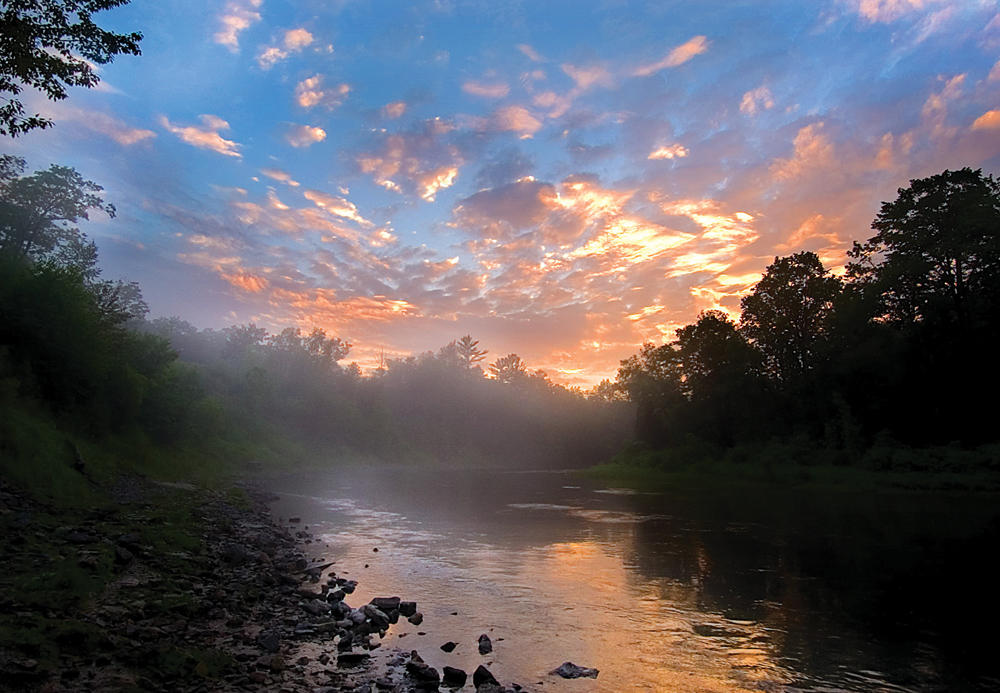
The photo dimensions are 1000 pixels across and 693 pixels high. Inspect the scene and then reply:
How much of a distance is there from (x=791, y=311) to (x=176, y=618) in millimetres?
63985

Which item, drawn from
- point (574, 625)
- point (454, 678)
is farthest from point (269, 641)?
point (574, 625)

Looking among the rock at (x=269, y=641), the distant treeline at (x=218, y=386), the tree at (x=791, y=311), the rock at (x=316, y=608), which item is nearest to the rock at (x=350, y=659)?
the rock at (x=269, y=641)

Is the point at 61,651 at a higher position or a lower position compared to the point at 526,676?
higher

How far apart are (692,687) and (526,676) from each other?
227cm

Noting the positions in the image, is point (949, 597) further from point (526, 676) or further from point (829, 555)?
point (526, 676)

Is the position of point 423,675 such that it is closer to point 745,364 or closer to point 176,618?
point 176,618

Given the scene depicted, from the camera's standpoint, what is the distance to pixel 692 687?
7.28 m

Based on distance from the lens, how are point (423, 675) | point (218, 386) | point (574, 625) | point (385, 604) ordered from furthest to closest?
1. point (218, 386)
2. point (385, 604)
3. point (574, 625)
4. point (423, 675)

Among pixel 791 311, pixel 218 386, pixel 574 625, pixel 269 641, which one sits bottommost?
pixel 574 625

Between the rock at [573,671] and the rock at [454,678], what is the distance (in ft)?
4.38

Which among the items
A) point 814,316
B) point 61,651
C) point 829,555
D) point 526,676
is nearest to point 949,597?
point 829,555

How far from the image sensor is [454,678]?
24.1 ft

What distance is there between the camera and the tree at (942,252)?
133 ft

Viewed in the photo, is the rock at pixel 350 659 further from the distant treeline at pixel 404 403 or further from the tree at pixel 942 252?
the distant treeline at pixel 404 403
